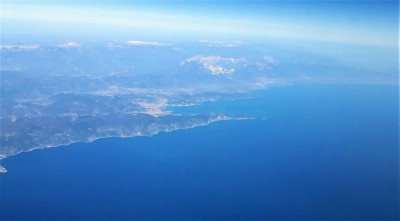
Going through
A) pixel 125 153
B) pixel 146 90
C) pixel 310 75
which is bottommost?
pixel 125 153

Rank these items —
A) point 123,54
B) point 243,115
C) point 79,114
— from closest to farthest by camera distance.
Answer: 1. point 79,114
2. point 243,115
3. point 123,54

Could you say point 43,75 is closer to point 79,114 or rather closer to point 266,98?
point 79,114

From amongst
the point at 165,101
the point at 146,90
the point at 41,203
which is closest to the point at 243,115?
the point at 165,101

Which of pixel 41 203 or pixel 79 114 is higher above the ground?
pixel 79 114

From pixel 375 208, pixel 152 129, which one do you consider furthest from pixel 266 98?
pixel 375 208

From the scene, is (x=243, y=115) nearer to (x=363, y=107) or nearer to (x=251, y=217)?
(x=363, y=107)

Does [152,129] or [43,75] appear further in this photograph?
[43,75]

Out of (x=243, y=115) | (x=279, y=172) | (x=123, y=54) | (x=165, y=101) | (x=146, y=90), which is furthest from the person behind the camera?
(x=123, y=54)
